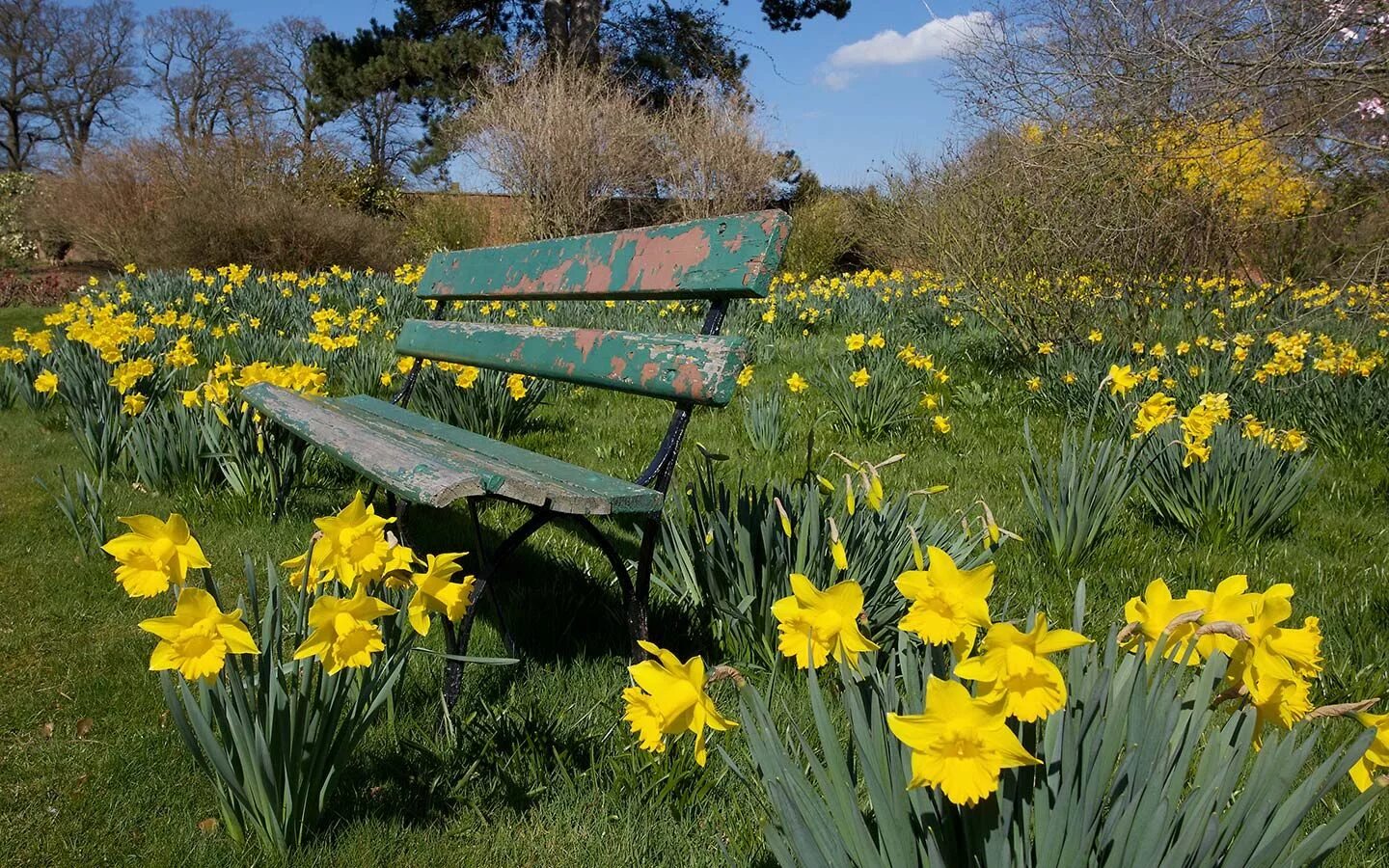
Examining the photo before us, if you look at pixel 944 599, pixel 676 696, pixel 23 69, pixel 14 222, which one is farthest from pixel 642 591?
pixel 23 69

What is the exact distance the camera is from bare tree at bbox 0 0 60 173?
2853 centimetres

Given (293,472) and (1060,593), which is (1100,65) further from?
(293,472)

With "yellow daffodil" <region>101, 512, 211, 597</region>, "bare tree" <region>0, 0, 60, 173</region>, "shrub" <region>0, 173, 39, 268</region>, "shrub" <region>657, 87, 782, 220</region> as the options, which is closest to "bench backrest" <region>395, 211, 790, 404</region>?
"yellow daffodil" <region>101, 512, 211, 597</region>

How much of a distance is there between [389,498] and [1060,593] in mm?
2166

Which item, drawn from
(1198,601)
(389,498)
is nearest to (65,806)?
(389,498)

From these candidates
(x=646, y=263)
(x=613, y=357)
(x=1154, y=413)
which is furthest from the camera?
(x=1154, y=413)

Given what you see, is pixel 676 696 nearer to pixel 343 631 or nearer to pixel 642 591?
pixel 343 631

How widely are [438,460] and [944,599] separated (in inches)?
46.3

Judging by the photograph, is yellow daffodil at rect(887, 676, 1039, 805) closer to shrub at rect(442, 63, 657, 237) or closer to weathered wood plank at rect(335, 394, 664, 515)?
weathered wood plank at rect(335, 394, 664, 515)

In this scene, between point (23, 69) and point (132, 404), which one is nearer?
point (132, 404)

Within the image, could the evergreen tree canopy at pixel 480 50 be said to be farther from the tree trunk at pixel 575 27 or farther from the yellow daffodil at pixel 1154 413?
the yellow daffodil at pixel 1154 413

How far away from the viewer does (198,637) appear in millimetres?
1134

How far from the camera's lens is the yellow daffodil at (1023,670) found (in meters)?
0.82

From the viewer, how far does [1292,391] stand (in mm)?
4477
